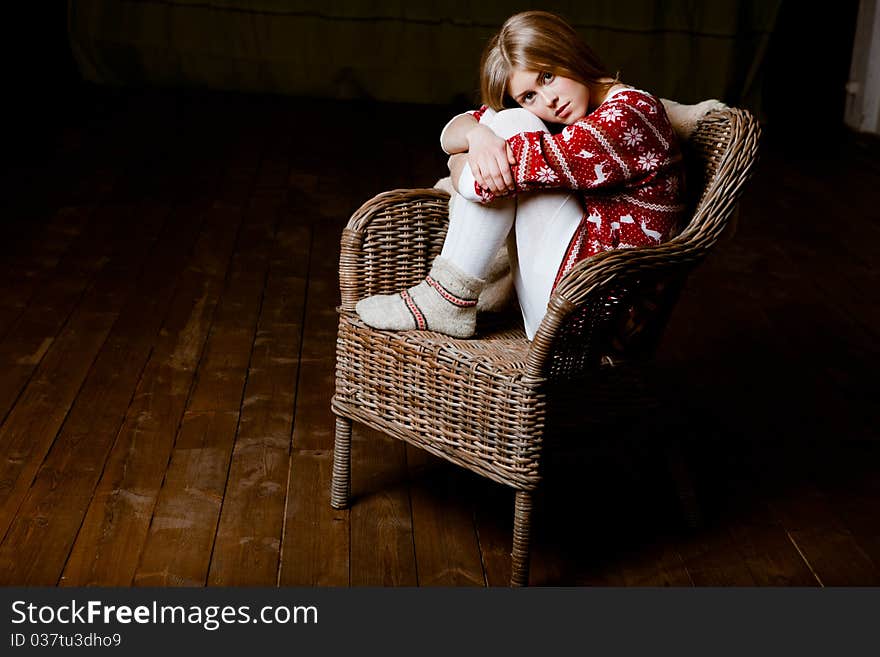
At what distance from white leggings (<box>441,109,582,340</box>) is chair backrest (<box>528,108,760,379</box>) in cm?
11

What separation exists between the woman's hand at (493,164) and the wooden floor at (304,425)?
1.36ft

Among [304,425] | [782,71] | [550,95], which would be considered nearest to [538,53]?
[550,95]

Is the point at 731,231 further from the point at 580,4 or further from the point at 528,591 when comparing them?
the point at 580,4

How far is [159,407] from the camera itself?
7.23 ft

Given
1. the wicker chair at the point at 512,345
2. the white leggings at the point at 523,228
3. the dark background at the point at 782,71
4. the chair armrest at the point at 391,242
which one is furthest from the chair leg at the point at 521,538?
the dark background at the point at 782,71

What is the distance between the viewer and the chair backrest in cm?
149

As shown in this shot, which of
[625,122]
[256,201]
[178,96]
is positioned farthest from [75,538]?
[178,96]

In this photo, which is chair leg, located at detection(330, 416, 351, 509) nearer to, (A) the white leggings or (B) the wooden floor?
(B) the wooden floor

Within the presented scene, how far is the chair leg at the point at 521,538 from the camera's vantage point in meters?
1.59

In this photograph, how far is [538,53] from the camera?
5.22 ft

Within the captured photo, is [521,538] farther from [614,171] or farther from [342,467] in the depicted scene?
[614,171]

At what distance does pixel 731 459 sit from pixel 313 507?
2.69ft

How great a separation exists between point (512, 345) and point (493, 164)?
0.30 m

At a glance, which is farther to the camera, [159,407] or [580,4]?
[580,4]
